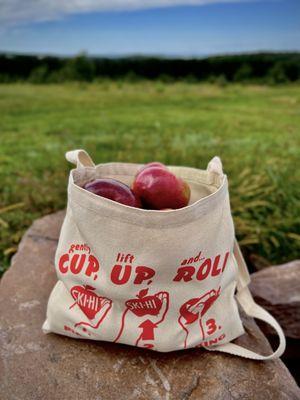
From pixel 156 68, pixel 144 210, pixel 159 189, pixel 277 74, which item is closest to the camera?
pixel 144 210

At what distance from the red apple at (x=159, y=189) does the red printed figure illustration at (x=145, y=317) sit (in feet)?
1.05

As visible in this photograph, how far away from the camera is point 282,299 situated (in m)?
2.08

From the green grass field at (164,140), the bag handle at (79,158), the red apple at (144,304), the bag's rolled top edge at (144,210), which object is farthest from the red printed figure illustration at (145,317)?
the green grass field at (164,140)

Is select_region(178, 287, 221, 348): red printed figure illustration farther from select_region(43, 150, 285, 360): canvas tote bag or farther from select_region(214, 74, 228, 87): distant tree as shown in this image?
select_region(214, 74, 228, 87): distant tree

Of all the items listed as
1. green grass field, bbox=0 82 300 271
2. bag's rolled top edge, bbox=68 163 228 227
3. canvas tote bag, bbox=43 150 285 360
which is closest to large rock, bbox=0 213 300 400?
canvas tote bag, bbox=43 150 285 360

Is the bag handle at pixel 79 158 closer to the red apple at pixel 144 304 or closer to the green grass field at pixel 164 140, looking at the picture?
the red apple at pixel 144 304

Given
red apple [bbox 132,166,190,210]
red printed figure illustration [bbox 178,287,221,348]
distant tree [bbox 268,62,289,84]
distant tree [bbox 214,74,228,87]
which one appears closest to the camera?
red printed figure illustration [bbox 178,287,221,348]

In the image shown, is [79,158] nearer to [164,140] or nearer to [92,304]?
[92,304]

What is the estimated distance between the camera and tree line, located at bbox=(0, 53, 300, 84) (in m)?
8.43

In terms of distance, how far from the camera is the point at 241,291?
5.76 ft

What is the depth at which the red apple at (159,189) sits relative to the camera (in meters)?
1.58

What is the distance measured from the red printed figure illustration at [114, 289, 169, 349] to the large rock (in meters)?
0.08

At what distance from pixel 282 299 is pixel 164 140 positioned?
8.70 feet

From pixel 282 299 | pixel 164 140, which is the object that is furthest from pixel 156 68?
pixel 282 299
